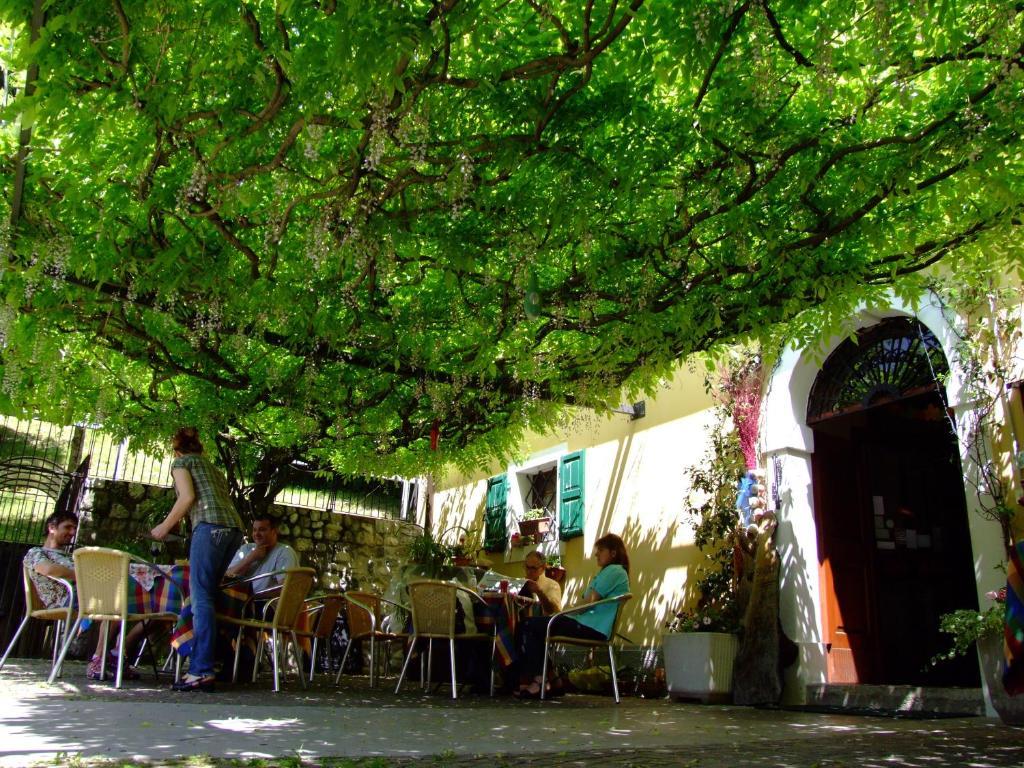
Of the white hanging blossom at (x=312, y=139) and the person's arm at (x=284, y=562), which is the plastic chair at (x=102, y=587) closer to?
the person's arm at (x=284, y=562)

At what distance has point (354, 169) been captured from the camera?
3.49 m

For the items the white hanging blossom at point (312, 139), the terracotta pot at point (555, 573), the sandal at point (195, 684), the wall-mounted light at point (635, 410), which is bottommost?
the sandal at point (195, 684)

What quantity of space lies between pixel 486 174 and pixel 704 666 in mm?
4056

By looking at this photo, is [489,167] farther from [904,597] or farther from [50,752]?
[904,597]

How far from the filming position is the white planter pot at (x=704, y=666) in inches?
243

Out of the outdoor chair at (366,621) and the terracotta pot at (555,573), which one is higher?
the terracotta pot at (555,573)

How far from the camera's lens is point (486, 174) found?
388 cm

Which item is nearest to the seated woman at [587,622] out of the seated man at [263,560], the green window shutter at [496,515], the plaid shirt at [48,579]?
the seated man at [263,560]

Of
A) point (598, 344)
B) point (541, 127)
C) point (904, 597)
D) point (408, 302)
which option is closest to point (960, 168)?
point (541, 127)

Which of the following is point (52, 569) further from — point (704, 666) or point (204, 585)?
point (704, 666)

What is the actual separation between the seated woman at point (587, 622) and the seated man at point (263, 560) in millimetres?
1590

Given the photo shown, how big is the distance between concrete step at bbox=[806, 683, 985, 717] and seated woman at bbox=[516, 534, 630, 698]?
62.8 inches

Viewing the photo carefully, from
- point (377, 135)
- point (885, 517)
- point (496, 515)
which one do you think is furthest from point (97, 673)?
point (885, 517)

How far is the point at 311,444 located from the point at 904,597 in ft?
16.6
